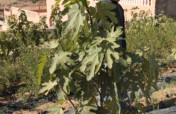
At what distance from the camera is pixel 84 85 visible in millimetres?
2236

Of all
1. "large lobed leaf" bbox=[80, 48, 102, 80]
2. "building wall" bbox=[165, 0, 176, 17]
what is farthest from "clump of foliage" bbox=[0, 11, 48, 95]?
"building wall" bbox=[165, 0, 176, 17]

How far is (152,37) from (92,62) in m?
5.29

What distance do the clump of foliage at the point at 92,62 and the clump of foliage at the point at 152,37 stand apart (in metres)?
4.26

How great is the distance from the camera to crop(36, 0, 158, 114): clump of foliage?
6.59ft

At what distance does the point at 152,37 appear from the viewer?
7129 millimetres

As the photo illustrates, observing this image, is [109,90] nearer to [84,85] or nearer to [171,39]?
[84,85]

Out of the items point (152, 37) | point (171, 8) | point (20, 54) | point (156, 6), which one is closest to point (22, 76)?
point (20, 54)

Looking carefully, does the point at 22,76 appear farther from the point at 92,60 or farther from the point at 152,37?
the point at 92,60

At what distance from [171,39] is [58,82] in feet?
17.9

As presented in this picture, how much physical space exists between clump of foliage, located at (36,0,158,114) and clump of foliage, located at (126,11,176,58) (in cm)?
426

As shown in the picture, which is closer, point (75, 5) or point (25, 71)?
point (75, 5)

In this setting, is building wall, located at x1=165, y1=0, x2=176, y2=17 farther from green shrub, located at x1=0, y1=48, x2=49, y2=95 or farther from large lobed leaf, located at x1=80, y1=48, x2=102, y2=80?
large lobed leaf, located at x1=80, y1=48, x2=102, y2=80

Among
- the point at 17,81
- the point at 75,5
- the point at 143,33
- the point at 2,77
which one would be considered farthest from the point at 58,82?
the point at 143,33

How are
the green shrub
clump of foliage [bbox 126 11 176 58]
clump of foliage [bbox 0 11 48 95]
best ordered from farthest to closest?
clump of foliage [bbox 126 11 176 58] < clump of foliage [bbox 0 11 48 95] < the green shrub
